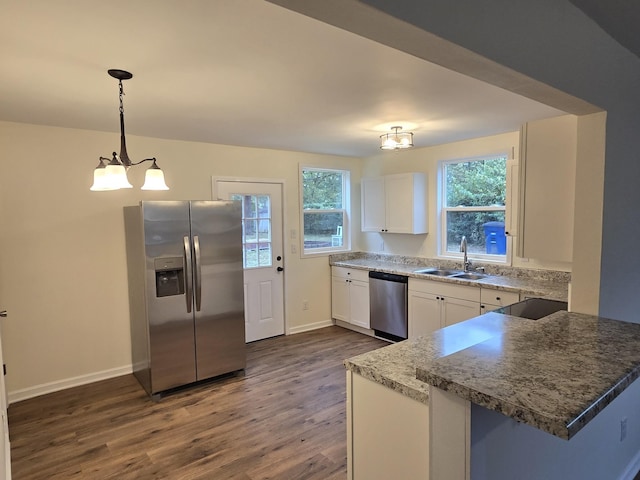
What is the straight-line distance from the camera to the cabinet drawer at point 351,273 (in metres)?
4.87

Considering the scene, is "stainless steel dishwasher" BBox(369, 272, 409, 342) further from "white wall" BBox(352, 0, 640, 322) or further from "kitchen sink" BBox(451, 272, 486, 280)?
"white wall" BBox(352, 0, 640, 322)

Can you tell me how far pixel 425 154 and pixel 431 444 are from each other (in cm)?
409

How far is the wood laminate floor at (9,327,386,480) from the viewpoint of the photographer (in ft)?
8.01

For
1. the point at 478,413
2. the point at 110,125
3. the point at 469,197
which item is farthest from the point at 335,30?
the point at 469,197

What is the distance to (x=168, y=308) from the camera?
340 centimetres

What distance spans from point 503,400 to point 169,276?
3.07 meters

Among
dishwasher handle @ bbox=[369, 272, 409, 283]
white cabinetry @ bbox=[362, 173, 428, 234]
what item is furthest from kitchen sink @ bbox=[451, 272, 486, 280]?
white cabinetry @ bbox=[362, 173, 428, 234]

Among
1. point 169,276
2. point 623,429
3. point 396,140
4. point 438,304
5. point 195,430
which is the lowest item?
point 195,430

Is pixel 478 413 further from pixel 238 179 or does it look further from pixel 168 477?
pixel 238 179

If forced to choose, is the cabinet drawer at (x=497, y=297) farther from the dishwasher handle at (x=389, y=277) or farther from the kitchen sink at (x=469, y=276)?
the dishwasher handle at (x=389, y=277)

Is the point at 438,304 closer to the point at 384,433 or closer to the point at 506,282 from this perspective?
the point at 506,282

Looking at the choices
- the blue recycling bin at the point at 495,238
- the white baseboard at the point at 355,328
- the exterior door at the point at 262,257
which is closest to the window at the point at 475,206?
the blue recycling bin at the point at 495,238

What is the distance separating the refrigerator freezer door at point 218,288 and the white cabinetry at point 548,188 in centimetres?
246

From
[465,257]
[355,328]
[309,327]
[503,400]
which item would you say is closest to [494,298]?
[465,257]
